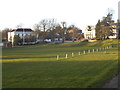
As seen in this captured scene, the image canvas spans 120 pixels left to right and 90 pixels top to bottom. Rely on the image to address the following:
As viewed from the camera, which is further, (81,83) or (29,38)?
(29,38)

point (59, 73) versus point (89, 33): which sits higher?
point (89, 33)

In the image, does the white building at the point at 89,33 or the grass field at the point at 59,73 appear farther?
the white building at the point at 89,33

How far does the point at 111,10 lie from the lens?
341 ft

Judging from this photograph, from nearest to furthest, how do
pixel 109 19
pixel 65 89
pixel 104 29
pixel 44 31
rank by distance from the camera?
pixel 65 89 → pixel 104 29 → pixel 109 19 → pixel 44 31

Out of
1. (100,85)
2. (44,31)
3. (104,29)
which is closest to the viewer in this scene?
(100,85)

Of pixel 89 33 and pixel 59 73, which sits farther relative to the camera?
pixel 89 33

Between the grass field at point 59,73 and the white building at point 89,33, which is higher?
the white building at point 89,33

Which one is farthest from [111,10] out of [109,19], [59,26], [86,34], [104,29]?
[86,34]

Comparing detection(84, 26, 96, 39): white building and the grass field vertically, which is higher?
detection(84, 26, 96, 39): white building

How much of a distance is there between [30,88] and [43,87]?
0.65 metres

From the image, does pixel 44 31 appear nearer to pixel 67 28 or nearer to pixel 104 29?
pixel 67 28

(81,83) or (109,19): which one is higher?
(109,19)

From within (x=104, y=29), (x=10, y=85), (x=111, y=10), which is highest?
(x=111, y=10)

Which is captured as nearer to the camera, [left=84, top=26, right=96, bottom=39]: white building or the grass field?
the grass field
